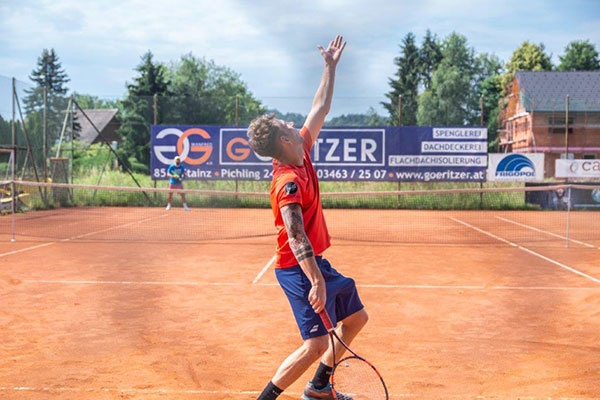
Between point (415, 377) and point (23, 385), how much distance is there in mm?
2749

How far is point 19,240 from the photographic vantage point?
46.0ft

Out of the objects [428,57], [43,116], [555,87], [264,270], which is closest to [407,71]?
[428,57]

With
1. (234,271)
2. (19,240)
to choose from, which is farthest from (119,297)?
(19,240)

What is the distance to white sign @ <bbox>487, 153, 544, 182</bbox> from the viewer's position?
23484mm

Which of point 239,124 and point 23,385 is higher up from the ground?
point 239,124

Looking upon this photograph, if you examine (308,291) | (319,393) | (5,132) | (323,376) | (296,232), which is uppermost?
(5,132)

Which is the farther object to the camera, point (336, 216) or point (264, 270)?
point (336, 216)

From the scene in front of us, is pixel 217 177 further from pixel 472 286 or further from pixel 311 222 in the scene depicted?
pixel 311 222

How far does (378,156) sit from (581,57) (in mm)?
61325

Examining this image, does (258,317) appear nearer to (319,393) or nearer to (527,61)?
(319,393)

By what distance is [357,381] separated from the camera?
4.05 metres

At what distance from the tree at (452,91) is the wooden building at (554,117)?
12.0 ft

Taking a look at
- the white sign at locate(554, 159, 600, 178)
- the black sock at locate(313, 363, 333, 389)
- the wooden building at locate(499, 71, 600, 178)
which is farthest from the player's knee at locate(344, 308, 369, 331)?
the wooden building at locate(499, 71, 600, 178)

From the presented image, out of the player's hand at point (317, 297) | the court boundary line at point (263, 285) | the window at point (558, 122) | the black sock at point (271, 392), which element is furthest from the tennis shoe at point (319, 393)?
the window at point (558, 122)
